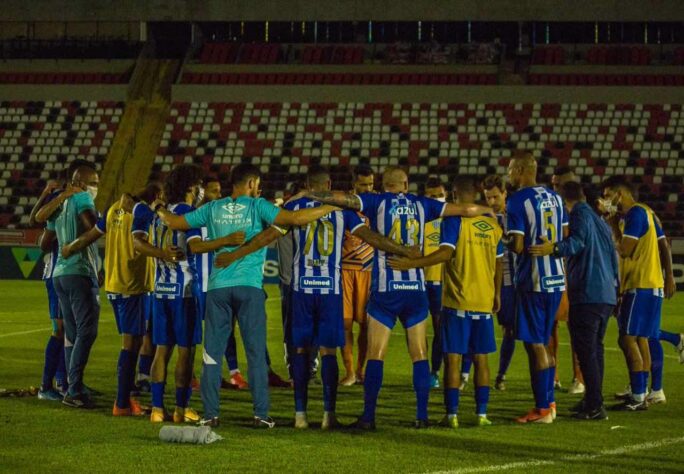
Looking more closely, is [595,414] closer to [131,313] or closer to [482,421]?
[482,421]

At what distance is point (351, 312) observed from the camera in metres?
13.4

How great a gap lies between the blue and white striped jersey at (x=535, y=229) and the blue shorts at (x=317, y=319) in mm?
1693

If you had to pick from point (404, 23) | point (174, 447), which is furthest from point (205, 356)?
point (404, 23)

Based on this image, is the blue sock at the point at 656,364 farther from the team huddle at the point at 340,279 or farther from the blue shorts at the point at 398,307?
the blue shorts at the point at 398,307

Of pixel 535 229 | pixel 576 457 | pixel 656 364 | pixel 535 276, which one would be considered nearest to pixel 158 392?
pixel 535 276

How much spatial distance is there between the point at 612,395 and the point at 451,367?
298 centimetres

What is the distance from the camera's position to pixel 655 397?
11953 mm

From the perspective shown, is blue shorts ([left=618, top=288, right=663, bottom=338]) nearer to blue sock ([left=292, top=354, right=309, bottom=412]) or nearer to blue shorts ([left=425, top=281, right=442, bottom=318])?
blue shorts ([left=425, top=281, right=442, bottom=318])

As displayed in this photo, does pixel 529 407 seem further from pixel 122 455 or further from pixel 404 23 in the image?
pixel 404 23

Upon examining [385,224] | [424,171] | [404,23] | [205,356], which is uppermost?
[404,23]

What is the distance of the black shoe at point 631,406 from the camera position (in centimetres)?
1148

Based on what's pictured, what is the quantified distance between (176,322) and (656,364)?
485cm

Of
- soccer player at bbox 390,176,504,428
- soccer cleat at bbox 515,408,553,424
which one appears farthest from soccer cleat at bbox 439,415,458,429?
soccer cleat at bbox 515,408,553,424

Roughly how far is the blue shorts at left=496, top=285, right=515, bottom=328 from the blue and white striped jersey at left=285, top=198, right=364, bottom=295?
3.21m
